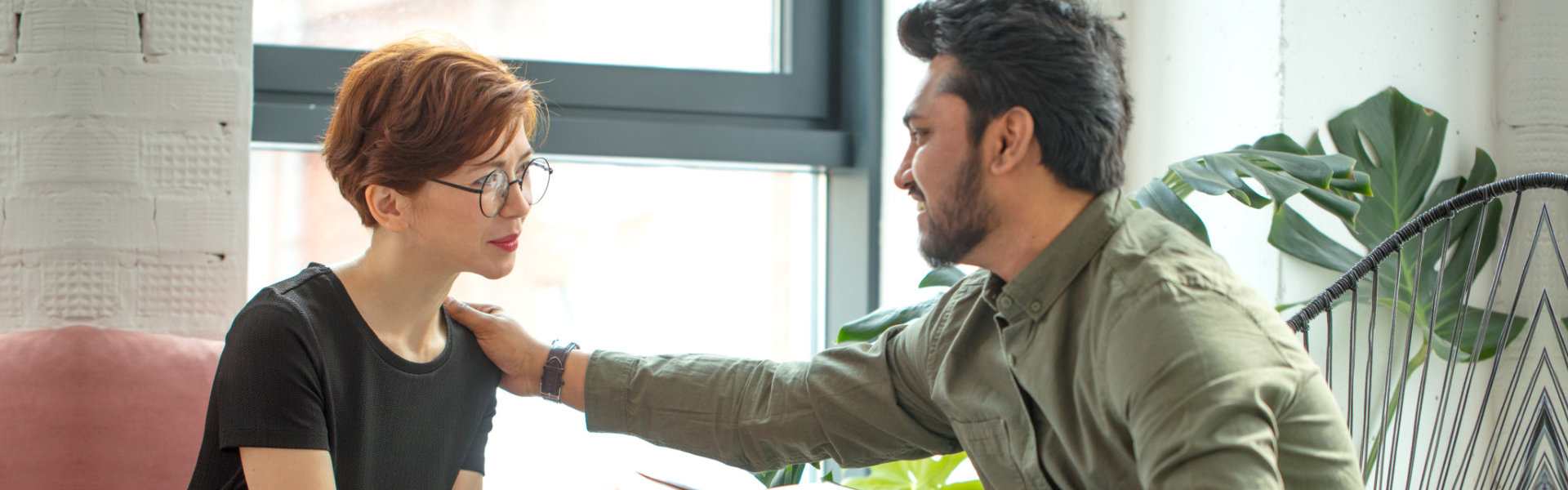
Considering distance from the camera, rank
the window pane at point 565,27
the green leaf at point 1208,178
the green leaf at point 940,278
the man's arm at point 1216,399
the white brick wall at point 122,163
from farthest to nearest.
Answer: the window pane at point 565,27 < the green leaf at point 940,278 < the white brick wall at point 122,163 < the green leaf at point 1208,178 < the man's arm at point 1216,399

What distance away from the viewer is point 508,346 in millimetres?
1444

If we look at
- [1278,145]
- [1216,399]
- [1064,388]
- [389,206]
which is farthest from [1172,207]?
[389,206]

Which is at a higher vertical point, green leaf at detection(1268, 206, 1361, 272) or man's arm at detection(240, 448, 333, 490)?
green leaf at detection(1268, 206, 1361, 272)

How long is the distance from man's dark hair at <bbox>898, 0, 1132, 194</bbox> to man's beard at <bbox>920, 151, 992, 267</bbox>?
45mm

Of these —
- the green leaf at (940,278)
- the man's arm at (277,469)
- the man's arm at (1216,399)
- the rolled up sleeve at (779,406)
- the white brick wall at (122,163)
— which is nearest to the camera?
the man's arm at (1216,399)

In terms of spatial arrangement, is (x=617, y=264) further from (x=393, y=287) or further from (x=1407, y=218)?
(x=1407, y=218)

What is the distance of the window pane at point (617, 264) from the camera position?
2.25 metres

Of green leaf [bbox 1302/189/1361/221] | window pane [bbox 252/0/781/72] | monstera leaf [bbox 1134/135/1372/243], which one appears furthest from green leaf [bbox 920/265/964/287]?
window pane [bbox 252/0/781/72]

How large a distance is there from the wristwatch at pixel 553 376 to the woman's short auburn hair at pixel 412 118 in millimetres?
330

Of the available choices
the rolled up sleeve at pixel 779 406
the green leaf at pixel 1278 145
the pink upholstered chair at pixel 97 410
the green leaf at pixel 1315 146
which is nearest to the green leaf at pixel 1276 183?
the green leaf at pixel 1278 145

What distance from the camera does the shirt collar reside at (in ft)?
3.78

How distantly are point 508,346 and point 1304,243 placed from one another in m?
1.36

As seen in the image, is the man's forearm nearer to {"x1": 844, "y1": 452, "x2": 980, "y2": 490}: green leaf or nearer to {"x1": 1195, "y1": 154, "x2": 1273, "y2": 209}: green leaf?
{"x1": 844, "y1": 452, "x2": 980, "y2": 490}: green leaf

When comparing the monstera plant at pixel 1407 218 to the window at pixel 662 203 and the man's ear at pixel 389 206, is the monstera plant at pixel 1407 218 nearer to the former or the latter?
the window at pixel 662 203
